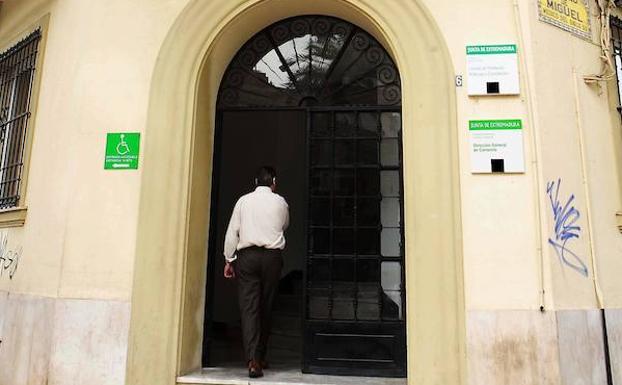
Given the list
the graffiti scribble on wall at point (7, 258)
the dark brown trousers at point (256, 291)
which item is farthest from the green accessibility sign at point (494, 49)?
the graffiti scribble on wall at point (7, 258)

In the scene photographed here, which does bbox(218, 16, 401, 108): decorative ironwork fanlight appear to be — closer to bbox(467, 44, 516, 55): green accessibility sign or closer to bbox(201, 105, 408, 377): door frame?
bbox(201, 105, 408, 377): door frame

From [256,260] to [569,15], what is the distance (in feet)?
12.9

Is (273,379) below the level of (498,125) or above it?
below

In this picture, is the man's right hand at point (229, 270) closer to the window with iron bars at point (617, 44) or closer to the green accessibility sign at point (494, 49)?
the green accessibility sign at point (494, 49)

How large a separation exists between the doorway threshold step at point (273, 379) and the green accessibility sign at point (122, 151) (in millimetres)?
2054

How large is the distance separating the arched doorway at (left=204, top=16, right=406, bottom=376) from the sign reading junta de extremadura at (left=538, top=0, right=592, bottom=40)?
4.91 ft

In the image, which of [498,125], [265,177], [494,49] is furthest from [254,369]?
[494,49]

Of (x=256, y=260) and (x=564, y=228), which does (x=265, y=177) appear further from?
(x=564, y=228)

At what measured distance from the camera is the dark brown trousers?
180 inches

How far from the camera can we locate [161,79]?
4855mm

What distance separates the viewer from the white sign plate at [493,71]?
4434 mm

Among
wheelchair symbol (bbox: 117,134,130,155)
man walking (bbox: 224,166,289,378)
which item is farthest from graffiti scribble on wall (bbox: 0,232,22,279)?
man walking (bbox: 224,166,289,378)

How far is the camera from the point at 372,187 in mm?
5016

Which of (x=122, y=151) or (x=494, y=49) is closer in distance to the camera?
(x=494, y=49)
